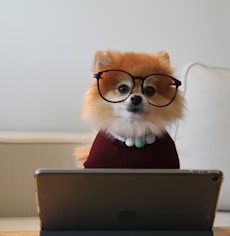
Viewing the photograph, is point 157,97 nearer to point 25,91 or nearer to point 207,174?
point 207,174

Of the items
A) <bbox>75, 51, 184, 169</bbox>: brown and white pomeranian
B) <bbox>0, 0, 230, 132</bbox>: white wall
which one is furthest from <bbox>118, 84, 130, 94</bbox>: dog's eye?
<bbox>0, 0, 230, 132</bbox>: white wall

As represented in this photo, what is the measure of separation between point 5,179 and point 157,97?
82 cm

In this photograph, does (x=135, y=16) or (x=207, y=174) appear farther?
(x=135, y=16)

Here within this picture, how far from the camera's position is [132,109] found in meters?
0.99

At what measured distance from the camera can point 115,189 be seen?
0.73 metres

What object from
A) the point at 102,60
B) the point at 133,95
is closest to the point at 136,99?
the point at 133,95

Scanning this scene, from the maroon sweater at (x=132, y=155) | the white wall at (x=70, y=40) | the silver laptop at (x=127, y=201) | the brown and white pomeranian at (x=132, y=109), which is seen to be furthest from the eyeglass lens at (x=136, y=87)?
the white wall at (x=70, y=40)

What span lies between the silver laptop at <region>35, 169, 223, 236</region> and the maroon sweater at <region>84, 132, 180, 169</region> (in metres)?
0.27

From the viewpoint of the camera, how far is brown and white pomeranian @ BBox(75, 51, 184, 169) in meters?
0.99

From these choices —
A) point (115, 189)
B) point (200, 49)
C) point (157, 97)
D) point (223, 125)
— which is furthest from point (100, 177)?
point (200, 49)

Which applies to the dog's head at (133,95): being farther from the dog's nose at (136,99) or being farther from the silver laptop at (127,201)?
the silver laptop at (127,201)

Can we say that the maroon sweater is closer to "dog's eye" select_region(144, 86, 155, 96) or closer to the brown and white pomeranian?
the brown and white pomeranian

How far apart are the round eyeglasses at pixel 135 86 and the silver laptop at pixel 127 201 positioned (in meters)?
0.30

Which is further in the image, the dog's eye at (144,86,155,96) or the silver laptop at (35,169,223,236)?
the dog's eye at (144,86,155,96)
